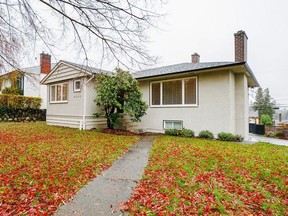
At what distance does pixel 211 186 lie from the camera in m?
3.50

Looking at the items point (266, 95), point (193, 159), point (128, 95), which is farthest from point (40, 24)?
point (266, 95)

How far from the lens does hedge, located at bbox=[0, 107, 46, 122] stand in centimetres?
1505

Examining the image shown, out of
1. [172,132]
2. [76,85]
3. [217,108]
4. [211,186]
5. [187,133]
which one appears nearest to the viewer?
[211,186]

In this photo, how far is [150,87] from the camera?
37.3 ft

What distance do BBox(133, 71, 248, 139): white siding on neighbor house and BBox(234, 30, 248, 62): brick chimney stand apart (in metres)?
1.17

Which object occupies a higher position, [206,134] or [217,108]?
[217,108]

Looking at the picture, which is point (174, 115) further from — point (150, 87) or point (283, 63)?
point (283, 63)

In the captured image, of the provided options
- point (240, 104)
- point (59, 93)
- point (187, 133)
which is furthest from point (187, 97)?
point (59, 93)

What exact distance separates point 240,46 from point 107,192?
10323mm

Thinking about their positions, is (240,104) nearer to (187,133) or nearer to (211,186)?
(187,133)

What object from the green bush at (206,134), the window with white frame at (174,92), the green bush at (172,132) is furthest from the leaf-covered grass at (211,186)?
the window with white frame at (174,92)

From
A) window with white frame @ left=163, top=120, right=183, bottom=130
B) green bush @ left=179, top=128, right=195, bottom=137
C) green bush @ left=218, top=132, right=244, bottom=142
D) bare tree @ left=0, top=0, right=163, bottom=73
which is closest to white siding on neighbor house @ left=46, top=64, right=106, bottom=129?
window with white frame @ left=163, top=120, right=183, bottom=130

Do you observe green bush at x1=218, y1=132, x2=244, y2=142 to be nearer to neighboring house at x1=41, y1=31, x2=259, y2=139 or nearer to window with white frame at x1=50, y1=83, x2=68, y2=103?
neighboring house at x1=41, y1=31, x2=259, y2=139

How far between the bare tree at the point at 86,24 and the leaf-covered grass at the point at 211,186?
2.75 m
